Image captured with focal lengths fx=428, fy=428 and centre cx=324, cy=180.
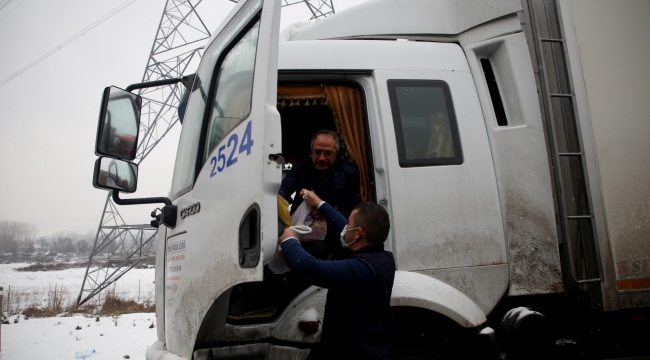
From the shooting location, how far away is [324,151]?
2777 mm

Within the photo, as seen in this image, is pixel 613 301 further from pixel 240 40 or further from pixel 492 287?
pixel 240 40

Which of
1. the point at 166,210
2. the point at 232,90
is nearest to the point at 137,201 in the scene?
the point at 166,210

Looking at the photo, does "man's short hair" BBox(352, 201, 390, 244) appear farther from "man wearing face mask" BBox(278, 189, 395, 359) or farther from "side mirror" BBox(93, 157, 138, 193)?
"side mirror" BBox(93, 157, 138, 193)

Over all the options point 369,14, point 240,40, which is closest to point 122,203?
point 240,40

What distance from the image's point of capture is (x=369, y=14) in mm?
3090

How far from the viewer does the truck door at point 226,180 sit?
69.9 inches

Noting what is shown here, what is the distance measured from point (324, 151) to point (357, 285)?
1080 mm

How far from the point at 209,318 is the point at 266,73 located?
4.01 ft

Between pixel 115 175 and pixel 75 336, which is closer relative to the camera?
pixel 115 175

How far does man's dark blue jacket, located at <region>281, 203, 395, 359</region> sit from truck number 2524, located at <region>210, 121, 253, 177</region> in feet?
1.51

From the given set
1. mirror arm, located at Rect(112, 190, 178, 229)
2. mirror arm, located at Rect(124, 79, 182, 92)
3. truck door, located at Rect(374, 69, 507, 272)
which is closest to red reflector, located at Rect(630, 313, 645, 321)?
truck door, located at Rect(374, 69, 507, 272)

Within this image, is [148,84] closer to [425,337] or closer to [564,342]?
[425,337]

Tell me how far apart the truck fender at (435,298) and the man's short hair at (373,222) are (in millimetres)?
383

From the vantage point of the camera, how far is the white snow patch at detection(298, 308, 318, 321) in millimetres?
2264
